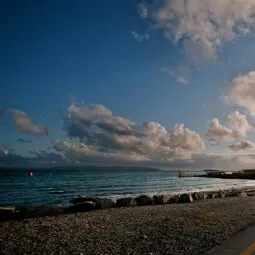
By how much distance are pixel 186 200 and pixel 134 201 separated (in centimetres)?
625

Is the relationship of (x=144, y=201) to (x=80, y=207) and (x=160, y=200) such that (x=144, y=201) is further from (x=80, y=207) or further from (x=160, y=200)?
(x=80, y=207)

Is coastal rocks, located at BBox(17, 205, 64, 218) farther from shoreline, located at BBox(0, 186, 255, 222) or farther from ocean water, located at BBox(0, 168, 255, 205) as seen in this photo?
ocean water, located at BBox(0, 168, 255, 205)

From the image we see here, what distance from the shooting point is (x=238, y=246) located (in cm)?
1059

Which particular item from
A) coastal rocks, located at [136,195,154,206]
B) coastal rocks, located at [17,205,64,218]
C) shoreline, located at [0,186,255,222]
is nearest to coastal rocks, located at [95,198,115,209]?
shoreline, located at [0,186,255,222]

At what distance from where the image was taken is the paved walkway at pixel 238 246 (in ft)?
32.0

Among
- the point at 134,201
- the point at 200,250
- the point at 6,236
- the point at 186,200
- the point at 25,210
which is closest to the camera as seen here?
the point at 200,250

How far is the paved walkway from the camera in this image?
384 inches

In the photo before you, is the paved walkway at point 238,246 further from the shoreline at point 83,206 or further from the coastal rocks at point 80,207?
the coastal rocks at point 80,207

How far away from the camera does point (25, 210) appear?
74.4 feet

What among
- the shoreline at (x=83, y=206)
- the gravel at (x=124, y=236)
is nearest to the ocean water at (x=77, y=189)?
the shoreline at (x=83, y=206)

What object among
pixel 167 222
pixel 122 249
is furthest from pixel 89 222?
pixel 122 249

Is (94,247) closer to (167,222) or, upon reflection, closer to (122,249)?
(122,249)

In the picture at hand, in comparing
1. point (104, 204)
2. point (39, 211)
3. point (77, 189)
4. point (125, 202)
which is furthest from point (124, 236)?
point (77, 189)

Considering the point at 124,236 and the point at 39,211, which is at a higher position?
the point at 124,236
